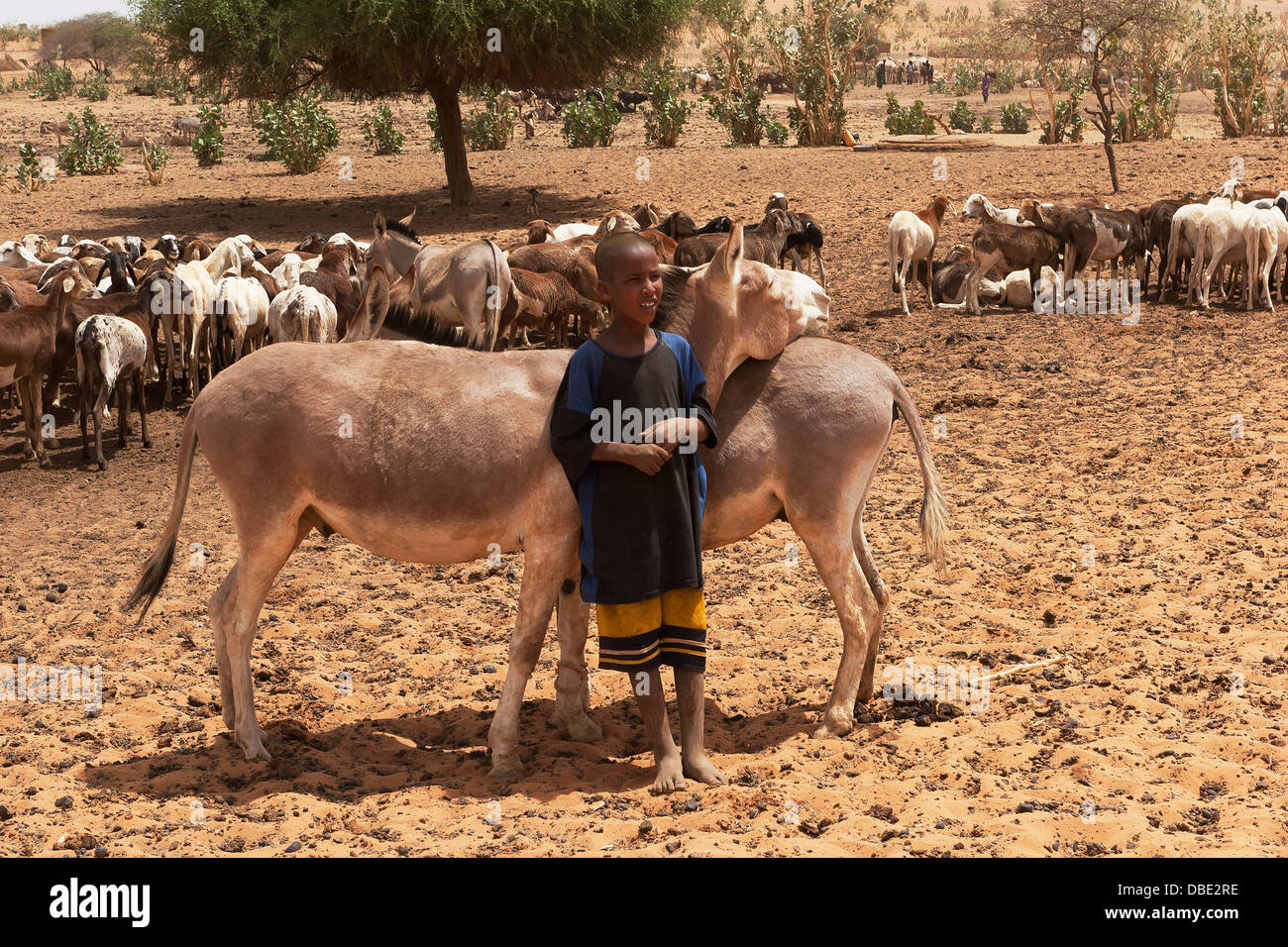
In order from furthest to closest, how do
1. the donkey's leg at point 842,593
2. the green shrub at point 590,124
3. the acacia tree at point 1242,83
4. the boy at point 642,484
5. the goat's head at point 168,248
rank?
the green shrub at point 590,124, the acacia tree at point 1242,83, the goat's head at point 168,248, the donkey's leg at point 842,593, the boy at point 642,484

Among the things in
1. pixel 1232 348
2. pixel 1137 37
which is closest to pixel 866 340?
pixel 1232 348

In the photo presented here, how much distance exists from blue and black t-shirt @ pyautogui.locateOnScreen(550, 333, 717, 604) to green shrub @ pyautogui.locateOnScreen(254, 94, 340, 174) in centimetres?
2592

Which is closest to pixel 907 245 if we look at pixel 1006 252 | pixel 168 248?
pixel 1006 252

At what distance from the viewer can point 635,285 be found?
15.9 feet

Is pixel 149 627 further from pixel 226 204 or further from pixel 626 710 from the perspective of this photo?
pixel 226 204

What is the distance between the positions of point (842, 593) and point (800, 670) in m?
0.98

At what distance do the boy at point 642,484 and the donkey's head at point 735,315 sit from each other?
0.47 metres

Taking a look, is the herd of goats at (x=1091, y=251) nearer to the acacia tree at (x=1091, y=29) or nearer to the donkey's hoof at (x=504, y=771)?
the acacia tree at (x=1091, y=29)

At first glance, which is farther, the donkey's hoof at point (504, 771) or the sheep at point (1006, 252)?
the sheep at point (1006, 252)

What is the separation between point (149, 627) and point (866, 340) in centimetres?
919

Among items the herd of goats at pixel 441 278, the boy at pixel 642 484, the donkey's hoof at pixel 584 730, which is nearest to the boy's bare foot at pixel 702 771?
the boy at pixel 642 484

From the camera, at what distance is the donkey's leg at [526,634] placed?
17.2 ft

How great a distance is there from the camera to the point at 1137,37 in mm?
29031

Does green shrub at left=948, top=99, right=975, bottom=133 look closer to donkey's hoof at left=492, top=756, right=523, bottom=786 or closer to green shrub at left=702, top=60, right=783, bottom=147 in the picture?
green shrub at left=702, top=60, right=783, bottom=147
